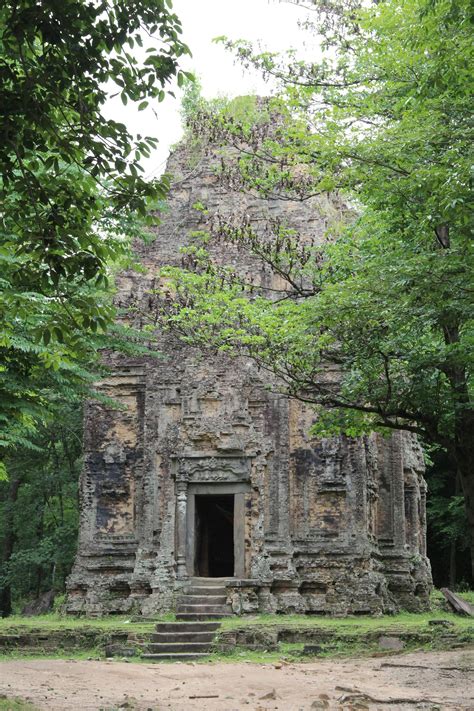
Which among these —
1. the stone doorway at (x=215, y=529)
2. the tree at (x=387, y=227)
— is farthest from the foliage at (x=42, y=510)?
the tree at (x=387, y=227)

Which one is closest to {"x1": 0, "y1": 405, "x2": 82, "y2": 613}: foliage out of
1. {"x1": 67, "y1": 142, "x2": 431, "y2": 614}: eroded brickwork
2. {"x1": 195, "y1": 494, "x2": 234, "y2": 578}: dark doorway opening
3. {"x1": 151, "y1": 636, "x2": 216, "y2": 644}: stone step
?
{"x1": 67, "y1": 142, "x2": 431, "y2": 614}: eroded brickwork

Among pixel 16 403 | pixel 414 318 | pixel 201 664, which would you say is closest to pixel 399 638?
pixel 201 664

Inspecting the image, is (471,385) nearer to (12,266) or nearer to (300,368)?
(300,368)

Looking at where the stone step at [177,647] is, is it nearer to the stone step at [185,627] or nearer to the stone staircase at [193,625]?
the stone staircase at [193,625]

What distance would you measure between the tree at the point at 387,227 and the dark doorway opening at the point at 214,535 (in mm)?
7323

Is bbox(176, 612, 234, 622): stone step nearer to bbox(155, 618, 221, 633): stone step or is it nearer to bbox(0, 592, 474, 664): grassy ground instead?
bbox(0, 592, 474, 664): grassy ground

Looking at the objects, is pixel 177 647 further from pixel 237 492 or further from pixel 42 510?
pixel 42 510

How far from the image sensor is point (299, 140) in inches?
523

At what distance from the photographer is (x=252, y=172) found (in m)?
15.0

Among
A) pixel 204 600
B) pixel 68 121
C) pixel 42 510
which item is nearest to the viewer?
pixel 68 121

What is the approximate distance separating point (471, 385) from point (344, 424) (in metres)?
2.20

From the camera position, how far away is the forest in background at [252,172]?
7.36m

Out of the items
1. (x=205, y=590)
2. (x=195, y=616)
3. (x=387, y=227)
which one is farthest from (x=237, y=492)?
(x=387, y=227)

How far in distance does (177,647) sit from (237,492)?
5473 millimetres
